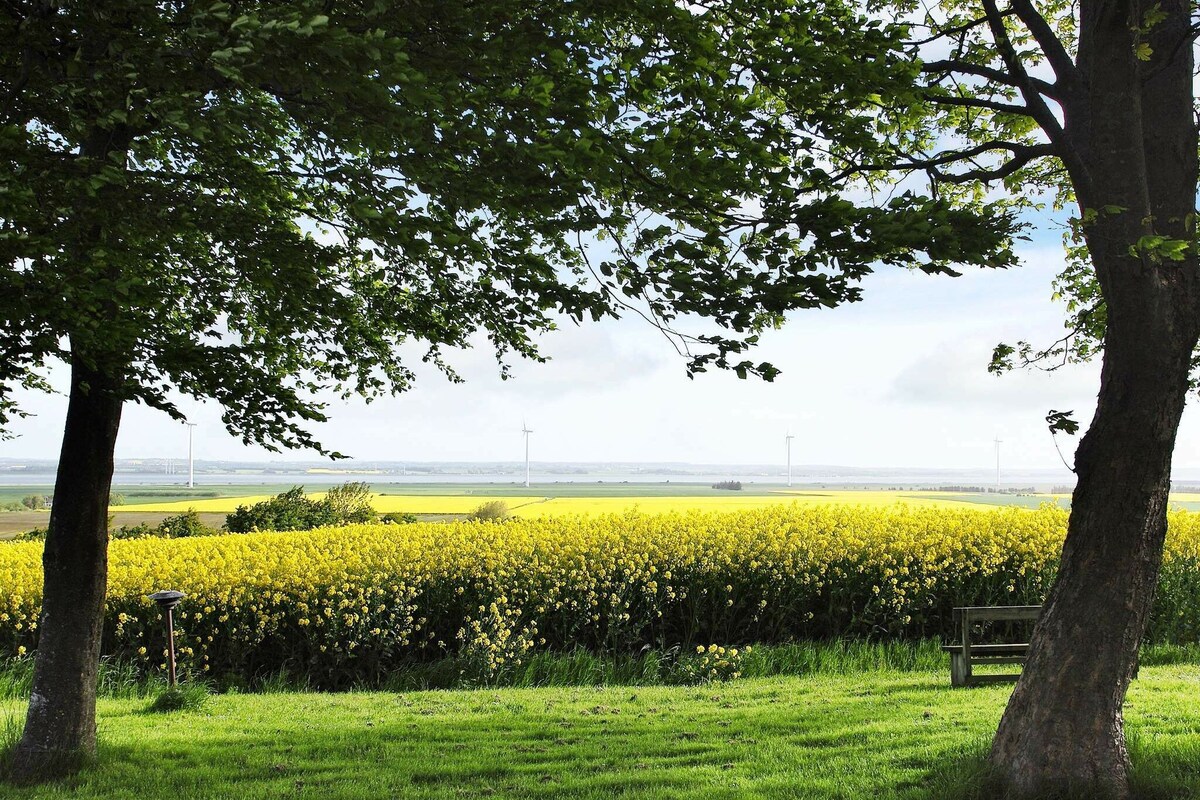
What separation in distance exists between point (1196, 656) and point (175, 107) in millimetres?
13190

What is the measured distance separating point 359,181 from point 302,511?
15.5 meters

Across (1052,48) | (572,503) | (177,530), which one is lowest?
(572,503)

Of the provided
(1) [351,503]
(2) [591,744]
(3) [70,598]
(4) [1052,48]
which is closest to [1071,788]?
(2) [591,744]

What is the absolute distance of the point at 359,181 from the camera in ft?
15.6

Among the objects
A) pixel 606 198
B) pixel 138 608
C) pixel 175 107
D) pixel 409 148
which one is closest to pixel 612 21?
pixel 606 198

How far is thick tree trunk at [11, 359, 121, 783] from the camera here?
252 inches

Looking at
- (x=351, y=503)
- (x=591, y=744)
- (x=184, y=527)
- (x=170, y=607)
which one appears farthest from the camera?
(x=351, y=503)

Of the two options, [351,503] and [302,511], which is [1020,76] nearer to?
[302,511]

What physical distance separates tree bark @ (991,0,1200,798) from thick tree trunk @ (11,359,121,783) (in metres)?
6.42

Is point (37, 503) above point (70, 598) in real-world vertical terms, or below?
below

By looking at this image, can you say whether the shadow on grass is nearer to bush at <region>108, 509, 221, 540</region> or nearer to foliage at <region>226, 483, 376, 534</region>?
foliage at <region>226, 483, 376, 534</region>

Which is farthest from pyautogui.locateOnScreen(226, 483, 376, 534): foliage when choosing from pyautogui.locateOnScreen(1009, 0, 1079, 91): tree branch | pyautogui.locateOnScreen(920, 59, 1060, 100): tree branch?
pyautogui.locateOnScreen(1009, 0, 1079, 91): tree branch

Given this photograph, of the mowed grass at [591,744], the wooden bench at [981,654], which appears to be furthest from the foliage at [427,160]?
the wooden bench at [981,654]

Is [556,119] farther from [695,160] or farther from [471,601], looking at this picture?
[471,601]
